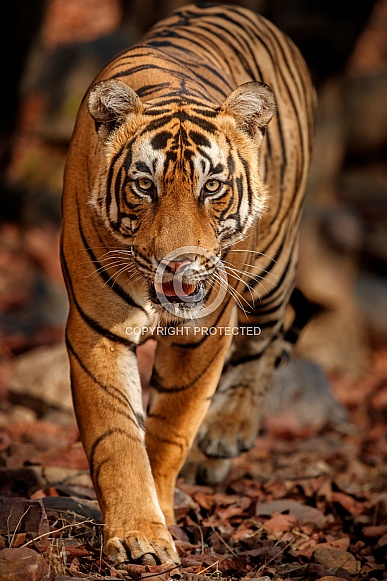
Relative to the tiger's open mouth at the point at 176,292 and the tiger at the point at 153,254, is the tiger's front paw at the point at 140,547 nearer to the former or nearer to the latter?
the tiger at the point at 153,254

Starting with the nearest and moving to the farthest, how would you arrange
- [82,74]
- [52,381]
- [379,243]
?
[52,381], [379,243], [82,74]

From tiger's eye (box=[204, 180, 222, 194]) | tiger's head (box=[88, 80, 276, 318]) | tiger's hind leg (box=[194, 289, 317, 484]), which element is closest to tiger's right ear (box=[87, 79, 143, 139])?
tiger's head (box=[88, 80, 276, 318])

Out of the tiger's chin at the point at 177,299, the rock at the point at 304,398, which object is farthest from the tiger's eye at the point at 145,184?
the rock at the point at 304,398

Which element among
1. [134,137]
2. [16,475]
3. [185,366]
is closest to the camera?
[134,137]

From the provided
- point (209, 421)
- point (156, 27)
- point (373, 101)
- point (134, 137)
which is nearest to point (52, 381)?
point (209, 421)

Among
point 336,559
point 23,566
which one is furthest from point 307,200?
point 23,566

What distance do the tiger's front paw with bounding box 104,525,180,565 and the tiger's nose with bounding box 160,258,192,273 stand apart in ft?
3.08

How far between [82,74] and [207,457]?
9.03 meters

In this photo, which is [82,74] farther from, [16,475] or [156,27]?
[16,475]

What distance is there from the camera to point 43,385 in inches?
265

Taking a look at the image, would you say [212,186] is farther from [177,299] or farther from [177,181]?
[177,299]

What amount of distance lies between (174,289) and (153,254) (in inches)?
6.1

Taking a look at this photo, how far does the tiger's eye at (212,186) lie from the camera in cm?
362

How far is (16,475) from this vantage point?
4.50 meters
